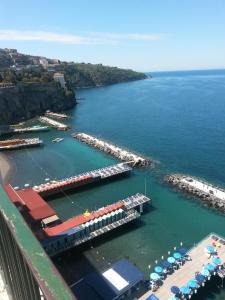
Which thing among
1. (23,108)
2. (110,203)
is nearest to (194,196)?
(110,203)

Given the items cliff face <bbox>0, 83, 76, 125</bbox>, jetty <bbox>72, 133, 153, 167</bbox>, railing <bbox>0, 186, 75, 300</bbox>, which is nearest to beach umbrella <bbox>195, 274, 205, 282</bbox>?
railing <bbox>0, 186, 75, 300</bbox>

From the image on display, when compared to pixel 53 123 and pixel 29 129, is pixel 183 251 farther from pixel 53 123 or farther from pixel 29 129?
pixel 53 123

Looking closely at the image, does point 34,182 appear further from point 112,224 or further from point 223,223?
point 223,223

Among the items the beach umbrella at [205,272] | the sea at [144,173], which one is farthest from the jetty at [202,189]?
the beach umbrella at [205,272]

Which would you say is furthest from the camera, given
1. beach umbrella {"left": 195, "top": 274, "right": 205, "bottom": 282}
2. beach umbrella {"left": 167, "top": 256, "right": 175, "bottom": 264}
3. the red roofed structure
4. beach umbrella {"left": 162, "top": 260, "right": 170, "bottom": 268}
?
the red roofed structure

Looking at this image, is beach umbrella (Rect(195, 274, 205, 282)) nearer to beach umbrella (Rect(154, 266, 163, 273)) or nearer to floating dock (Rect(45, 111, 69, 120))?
beach umbrella (Rect(154, 266, 163, 273))

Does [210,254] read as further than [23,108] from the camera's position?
No

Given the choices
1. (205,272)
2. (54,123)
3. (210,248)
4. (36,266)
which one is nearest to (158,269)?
(205,272)
